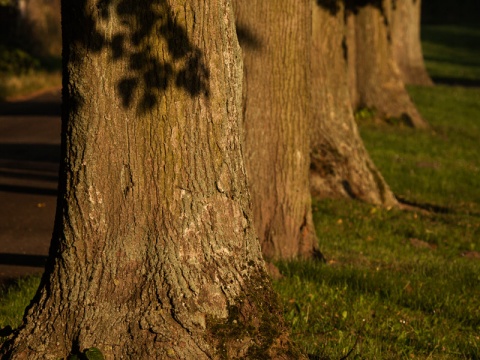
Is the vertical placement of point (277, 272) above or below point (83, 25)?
below

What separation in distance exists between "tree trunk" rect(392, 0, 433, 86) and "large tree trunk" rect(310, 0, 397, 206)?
55.5ft

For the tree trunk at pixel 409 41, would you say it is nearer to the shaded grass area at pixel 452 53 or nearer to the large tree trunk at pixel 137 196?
the shaded grass area at pixel 452 53

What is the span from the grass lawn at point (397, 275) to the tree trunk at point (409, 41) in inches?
504

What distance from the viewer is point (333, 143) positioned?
1214cm

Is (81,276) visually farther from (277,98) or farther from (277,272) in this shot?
(277,98)

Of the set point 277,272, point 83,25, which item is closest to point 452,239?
point 277,272

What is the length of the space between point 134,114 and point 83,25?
48 cm

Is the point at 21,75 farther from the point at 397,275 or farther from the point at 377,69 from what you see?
the point at 397,275

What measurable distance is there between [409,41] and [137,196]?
88.6ft

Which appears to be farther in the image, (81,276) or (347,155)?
(347,155)

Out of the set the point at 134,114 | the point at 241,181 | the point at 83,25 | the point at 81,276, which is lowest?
the point at 81,276

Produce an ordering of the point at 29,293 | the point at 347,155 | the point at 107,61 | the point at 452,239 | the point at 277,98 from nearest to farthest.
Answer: the point at 107,61 < the point at 29,293 < the point at 277,98 < the point at 452,239 < the point at 347,155

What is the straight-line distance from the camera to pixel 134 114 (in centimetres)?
493

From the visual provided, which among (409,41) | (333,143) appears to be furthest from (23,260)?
(409,41)
